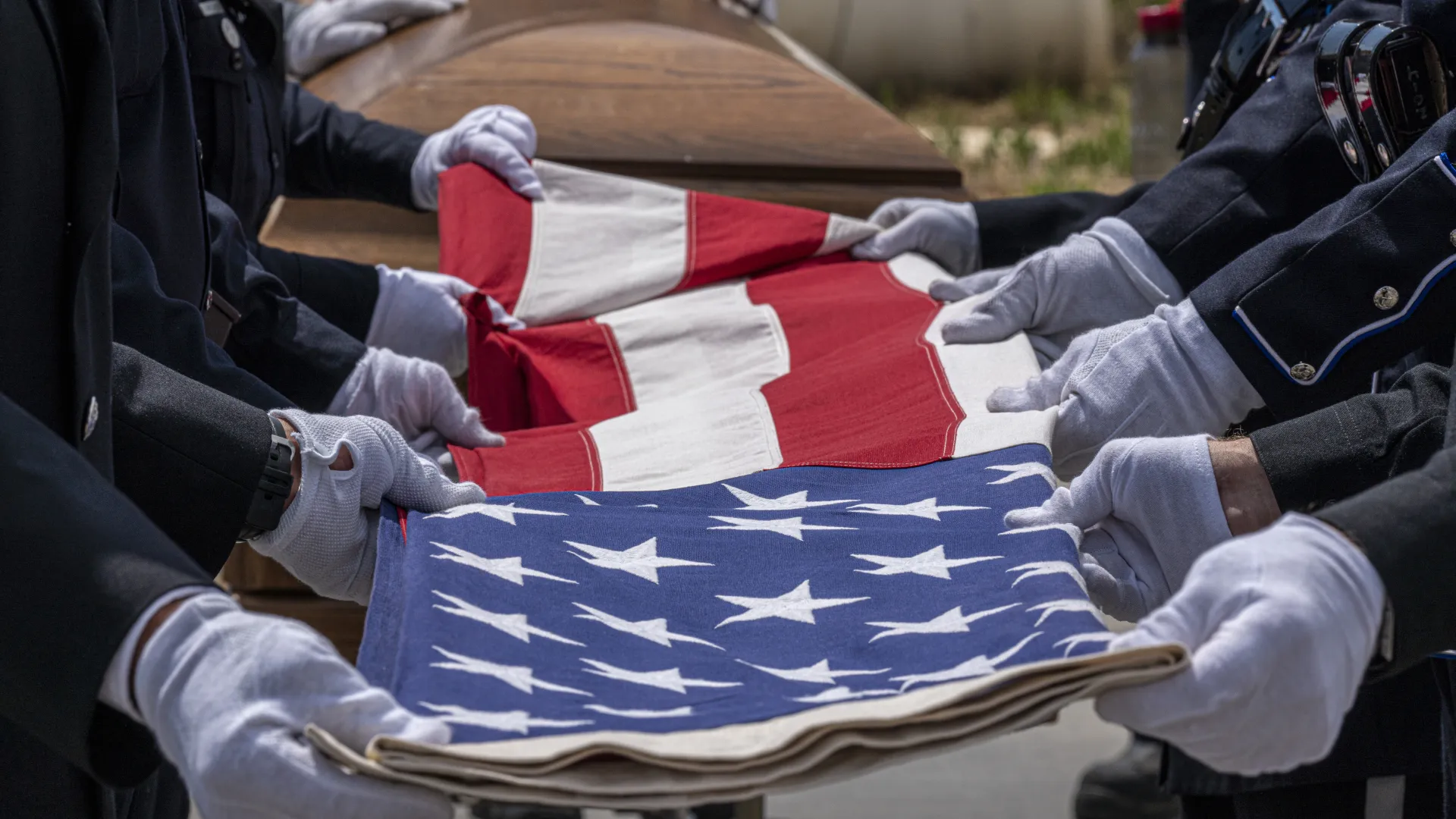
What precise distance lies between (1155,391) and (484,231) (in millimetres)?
1127

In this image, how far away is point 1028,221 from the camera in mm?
2217

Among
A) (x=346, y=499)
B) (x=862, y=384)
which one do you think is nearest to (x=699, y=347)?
(x=862, y=384)

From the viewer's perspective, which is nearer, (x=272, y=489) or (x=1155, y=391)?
(x=272, y=489)

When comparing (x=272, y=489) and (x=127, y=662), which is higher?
A: (x=127, y=662)

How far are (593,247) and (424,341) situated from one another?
0.97 feet

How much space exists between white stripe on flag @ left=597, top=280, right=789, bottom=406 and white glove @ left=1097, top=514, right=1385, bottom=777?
0.92 m

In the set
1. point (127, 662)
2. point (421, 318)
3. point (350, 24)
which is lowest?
point (421, 318)

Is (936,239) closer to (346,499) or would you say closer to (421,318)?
(421,318)

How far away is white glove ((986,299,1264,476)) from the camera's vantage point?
4.85ft

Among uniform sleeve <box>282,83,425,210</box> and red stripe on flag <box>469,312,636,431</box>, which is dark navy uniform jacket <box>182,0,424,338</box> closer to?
uniform sleeve <box>282,83,425,210</box>

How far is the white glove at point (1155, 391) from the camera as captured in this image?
58.2 inches

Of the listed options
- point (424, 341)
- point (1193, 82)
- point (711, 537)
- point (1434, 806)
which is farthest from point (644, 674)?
point (1193, 82)

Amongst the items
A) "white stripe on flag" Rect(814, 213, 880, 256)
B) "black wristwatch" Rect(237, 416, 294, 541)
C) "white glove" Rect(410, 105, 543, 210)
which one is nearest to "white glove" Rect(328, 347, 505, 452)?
→ "black wristwatch" Rect(237, 416, 294, 541)

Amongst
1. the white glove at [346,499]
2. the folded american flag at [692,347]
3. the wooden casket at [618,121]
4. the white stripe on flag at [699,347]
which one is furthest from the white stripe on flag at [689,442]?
the wooden casket at [618,121]
